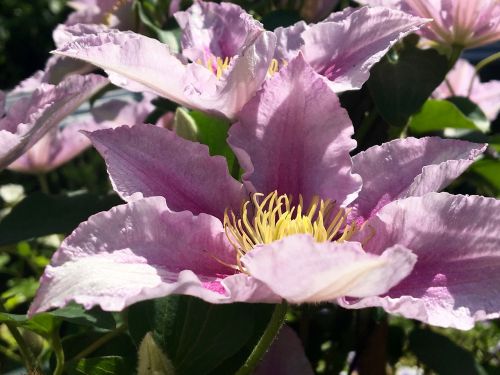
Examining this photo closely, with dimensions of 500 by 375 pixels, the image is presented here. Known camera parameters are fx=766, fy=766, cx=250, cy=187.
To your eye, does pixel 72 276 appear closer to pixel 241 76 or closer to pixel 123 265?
pixel 123 265

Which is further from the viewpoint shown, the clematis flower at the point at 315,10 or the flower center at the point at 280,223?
the clematis flower at the point at 315,10

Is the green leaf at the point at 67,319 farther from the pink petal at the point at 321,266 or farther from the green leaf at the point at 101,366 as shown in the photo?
the pink petal at the point at 321,266

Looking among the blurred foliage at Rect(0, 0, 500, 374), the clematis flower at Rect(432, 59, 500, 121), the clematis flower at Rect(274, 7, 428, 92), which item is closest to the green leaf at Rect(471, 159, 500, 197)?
the blurred foliage at Rect(0, 0, 500, 374)

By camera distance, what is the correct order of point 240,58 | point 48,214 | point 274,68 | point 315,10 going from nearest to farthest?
point 240,58
point 274,68
point 48,214
point 315,10

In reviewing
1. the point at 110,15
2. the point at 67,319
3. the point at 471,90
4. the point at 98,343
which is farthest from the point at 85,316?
the point at 471,90

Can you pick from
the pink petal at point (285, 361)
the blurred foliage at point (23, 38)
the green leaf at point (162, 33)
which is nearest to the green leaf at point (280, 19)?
the green leaf at point (162, 33)

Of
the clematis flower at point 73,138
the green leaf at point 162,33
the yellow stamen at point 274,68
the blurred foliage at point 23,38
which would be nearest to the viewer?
the yellow stamen at point 274,68

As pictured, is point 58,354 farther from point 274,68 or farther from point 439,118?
point 439,118
